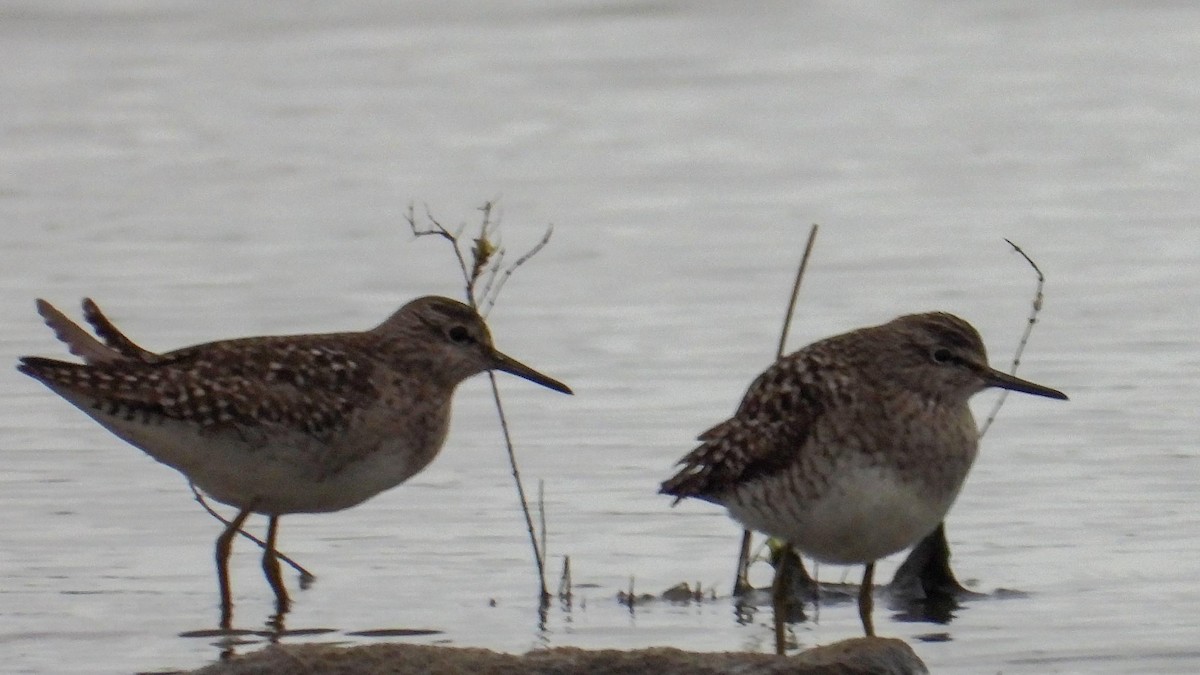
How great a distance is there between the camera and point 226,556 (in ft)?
33.0

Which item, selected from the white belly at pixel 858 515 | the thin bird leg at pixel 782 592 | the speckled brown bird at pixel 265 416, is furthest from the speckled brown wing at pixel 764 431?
the speckled brown bird at pixel 265 416

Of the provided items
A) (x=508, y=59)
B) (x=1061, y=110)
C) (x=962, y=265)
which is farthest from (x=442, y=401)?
(x=508, y=59)

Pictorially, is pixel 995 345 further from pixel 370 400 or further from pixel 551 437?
pixel 370 400

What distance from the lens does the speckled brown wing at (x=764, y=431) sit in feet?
30.8

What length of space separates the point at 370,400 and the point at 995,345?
445cm

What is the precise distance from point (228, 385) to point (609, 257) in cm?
594

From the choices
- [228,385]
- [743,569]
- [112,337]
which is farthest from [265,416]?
[743,569]

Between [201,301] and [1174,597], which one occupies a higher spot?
[201,301]

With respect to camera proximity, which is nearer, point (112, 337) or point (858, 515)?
point (858, 515)

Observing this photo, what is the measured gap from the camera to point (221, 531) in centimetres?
1103

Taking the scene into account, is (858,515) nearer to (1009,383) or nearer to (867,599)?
(867,599)

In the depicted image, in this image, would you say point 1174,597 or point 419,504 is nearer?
point 1174,597

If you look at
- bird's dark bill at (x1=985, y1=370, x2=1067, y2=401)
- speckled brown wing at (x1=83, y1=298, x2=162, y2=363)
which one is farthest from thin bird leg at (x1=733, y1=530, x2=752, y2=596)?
speckled brown wing at (x1=83, y1=298, x2=162, y2=363)

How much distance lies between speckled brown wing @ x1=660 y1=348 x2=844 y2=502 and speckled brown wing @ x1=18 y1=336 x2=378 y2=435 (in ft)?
4.30
